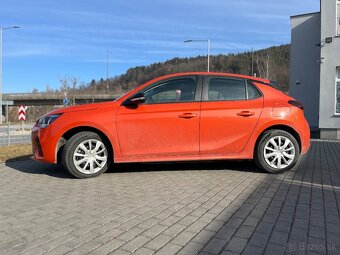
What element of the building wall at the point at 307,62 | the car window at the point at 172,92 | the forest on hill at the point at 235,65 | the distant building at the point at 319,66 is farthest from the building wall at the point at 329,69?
the forest on hill at the point at 235,65

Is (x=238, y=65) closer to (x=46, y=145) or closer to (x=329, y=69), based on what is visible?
(x=329, y=69)

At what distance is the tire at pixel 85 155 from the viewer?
6.64m

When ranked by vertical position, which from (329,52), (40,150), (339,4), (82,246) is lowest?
(82,246)

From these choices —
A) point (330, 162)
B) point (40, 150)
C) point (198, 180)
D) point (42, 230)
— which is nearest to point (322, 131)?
point (330, 162)

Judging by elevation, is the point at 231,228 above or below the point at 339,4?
below

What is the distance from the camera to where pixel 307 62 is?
65.0 feet

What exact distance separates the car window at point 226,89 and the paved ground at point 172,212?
4.26 ft

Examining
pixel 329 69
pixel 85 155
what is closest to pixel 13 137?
pixel 329 69

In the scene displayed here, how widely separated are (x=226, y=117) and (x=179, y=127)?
2.66 feet

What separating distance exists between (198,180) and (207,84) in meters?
1.70

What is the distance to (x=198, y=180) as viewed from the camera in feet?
20.9

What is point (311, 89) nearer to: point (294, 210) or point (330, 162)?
point (330, 162)

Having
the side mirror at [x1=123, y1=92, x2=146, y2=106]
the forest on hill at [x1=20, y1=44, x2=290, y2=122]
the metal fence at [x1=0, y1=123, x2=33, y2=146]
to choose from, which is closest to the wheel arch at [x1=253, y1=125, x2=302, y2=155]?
the side mirror at [x1=123, y1=92, x2=146, y2=106]

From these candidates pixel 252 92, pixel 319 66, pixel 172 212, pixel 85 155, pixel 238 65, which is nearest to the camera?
pixel 172 212
